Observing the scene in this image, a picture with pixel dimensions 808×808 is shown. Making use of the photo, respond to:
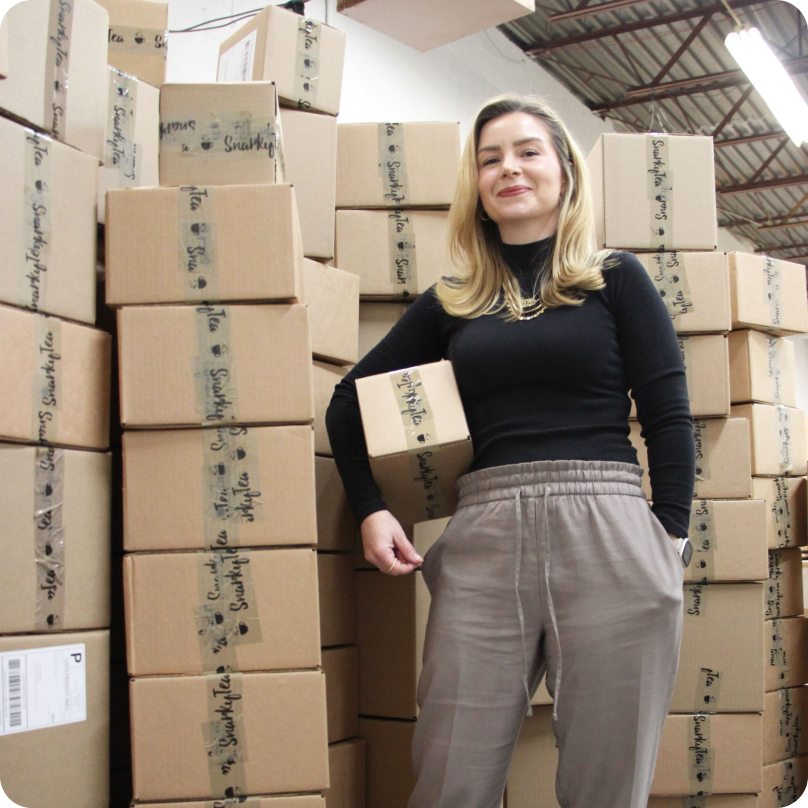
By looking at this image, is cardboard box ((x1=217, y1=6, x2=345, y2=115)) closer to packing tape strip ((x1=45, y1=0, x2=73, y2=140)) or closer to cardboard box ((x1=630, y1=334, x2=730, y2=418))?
packing tape strip ((x1=45, y1=0, x2=73, y2=140))

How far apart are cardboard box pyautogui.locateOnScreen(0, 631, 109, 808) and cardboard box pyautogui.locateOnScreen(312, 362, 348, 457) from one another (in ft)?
1.72

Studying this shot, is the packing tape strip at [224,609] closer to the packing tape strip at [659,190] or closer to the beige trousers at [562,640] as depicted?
the beige trousers at [562,640]

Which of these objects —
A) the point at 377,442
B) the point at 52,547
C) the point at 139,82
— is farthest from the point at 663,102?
the point at 52,547

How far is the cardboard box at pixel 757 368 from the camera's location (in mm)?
2082

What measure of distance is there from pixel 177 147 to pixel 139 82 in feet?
1.33

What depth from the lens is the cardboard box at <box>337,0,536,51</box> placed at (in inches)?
93.1

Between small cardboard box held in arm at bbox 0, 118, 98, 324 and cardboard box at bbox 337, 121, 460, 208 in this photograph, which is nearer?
small cardboard box held in arm at bbox 0, 118, 98, 324

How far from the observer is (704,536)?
1841mm

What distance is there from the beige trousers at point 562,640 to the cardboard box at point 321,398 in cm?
50

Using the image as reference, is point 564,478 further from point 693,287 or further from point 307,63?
point 307,63

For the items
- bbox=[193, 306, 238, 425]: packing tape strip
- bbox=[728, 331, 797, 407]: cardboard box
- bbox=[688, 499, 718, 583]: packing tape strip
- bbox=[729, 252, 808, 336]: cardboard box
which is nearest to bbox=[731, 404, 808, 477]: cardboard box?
bbox=[728, 331, 797, 407]: cardboard box

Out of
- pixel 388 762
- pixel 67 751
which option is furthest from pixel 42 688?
pixel 388 762

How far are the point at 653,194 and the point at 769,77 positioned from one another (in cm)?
231

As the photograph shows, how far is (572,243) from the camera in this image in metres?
1.31
